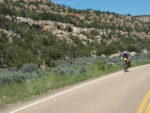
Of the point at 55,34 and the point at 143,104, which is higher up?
the point at 55,34

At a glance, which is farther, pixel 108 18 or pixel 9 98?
pixel 108 18

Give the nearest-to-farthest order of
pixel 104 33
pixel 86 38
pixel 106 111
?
1. pixel 106 111
2. pixel 86 38
3. pixel 104 33

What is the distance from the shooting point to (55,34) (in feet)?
294

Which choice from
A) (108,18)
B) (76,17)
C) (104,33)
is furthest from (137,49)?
(108,18)

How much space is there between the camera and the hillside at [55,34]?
5216 centimetres

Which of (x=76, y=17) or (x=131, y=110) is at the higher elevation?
(x=76, y=17)

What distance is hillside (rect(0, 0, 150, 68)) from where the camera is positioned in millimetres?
52162

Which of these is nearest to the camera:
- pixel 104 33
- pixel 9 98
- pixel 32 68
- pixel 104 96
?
pixel 104 96

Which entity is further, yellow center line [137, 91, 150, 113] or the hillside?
the hillside

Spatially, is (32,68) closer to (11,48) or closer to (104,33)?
(11,48)

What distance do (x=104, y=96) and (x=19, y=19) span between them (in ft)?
267

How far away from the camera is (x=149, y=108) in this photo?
6977 mm

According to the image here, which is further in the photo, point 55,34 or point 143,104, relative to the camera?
point 55,34

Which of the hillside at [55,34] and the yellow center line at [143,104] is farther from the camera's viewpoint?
the hillside at [55,34]
